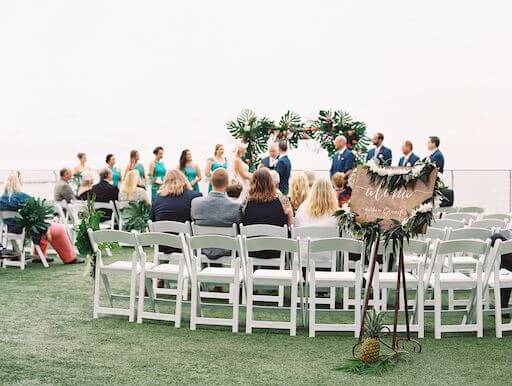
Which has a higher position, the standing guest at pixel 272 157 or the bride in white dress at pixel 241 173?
the standing guest at pixel 272 157

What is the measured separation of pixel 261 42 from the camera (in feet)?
53.2

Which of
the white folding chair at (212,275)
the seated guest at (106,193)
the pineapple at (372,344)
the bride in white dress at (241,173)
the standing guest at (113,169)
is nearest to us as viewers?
the pineapple at (372,344)

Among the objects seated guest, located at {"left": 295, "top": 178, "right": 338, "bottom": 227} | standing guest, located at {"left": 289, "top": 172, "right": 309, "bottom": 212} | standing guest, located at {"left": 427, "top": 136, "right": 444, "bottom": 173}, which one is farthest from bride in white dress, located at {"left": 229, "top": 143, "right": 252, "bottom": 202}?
seated guest, located at {"left": 295, "top": 178, "right": 338, "bottom": 227}

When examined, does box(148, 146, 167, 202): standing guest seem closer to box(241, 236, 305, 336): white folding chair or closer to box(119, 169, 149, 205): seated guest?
box(119, 169, 149, 205): seated guest

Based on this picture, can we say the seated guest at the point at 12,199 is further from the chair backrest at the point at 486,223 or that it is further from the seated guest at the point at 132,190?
the chair backrest at the point at 486,223

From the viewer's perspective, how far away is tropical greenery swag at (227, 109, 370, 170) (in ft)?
40.1

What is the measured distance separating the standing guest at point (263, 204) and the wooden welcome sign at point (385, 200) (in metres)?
2.12

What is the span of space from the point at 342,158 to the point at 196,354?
6.88 m

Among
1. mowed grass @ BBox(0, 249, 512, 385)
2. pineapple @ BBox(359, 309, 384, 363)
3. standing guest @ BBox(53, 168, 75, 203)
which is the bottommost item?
mowed grass @ BBox(0, 249, 512, 385)

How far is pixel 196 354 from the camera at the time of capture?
18.1 feet

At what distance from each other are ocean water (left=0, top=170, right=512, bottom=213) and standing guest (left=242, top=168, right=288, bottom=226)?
26.8 ft

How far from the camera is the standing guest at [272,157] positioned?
11914 millimetres

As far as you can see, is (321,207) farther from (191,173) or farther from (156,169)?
(156,169)

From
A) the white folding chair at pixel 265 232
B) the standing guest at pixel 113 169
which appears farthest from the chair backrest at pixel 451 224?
the standing guest at pixel 113 169
